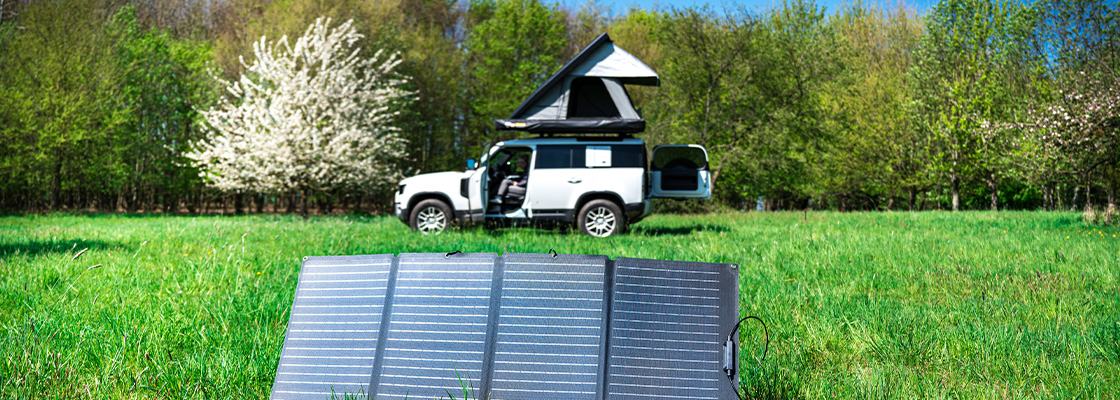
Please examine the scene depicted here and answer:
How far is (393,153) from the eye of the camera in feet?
72.4

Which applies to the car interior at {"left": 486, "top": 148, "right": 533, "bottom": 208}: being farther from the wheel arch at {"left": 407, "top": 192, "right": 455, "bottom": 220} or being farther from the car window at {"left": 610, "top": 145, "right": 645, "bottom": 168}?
the car window at {"left": 610, "top": 145, "right": 645, "bottom": 168}

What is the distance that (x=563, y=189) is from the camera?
1126 cm

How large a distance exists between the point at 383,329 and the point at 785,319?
2.74 meters

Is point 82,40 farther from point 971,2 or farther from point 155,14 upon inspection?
point 971,2

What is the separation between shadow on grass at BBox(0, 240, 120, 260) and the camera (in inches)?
274

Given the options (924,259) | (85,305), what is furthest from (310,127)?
(924,259)

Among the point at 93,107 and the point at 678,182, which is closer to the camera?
the point at 678,182

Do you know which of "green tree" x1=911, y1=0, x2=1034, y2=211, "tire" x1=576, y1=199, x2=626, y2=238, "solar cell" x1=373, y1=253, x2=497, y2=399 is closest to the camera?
"solar cell" x1=373, y1=253, x2=497, y2=399

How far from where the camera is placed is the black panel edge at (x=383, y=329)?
8.12 feet

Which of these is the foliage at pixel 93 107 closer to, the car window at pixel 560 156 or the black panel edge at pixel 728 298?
the car window at pixel 560 156

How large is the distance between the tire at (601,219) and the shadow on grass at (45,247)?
6.77m

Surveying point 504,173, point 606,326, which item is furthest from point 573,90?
point 606,326

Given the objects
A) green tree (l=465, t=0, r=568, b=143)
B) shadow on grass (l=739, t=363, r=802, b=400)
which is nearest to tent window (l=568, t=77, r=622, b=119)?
shadow on grass (l=739, t=363, r=802, b=400)

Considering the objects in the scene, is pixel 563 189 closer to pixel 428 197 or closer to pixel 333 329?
pixel 428 197
